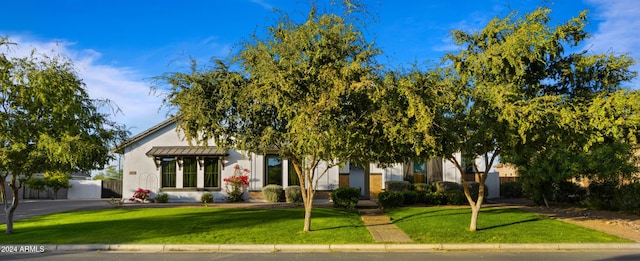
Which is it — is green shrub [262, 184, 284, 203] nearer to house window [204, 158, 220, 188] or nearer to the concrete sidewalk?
house window [204, 158, 220, 188]

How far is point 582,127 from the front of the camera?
11.4 metres

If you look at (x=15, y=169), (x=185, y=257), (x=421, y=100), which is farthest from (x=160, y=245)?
(x=421, y=100)

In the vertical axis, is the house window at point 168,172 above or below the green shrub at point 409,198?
above

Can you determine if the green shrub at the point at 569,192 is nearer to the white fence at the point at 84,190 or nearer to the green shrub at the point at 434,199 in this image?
the green shrub at the point at 434,199

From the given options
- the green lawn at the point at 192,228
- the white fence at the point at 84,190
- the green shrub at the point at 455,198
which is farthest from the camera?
the white fence at the point at 84,190

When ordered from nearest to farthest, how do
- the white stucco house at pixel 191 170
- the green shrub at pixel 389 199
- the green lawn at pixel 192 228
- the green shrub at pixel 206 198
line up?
the green lawn at pixel 192 228 < the green shrub at pixel 389 199 < the green shrub at pixel 206 198 < the white stucco house at pixel 191 170

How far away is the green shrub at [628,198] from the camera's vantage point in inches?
727

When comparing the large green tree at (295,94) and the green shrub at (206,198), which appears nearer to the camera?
the large green tree at (295,94)

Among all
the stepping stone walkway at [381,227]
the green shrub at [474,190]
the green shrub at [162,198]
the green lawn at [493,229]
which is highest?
the green shrub at [474,190]

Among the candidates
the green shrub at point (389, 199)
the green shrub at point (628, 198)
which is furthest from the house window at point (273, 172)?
the green shrub at point (628, 198)

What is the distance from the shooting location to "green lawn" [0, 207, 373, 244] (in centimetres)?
1202

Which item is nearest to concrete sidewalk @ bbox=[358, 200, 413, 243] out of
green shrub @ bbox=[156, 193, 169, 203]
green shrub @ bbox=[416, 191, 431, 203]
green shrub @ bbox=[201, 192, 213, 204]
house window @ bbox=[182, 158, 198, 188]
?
green shrub @ bbox=[416, 191, 431, 203]

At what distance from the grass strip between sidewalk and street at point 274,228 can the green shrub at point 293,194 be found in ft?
13.0

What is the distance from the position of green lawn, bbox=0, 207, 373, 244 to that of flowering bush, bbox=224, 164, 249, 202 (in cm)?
502
